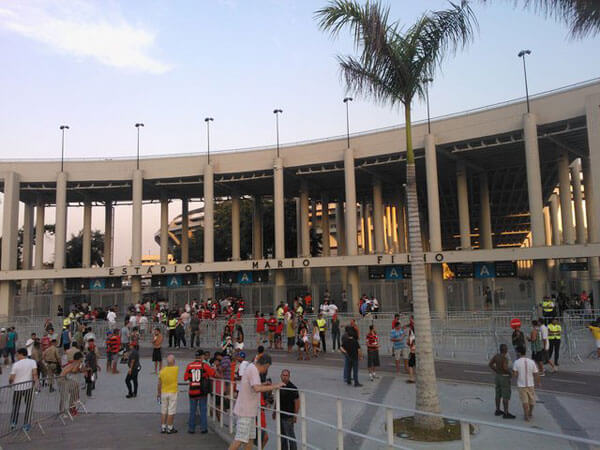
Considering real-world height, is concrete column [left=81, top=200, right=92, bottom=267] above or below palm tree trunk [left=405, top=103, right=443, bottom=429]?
above

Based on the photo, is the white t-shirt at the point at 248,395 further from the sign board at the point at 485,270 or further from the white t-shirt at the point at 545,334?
the sign board at the point at 485,270

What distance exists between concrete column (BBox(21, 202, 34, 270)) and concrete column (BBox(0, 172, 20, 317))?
16.2 feet

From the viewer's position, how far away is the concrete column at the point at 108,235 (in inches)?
1945

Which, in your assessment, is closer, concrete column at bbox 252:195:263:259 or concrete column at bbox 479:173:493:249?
concrete column at bbox 479:173:493:249

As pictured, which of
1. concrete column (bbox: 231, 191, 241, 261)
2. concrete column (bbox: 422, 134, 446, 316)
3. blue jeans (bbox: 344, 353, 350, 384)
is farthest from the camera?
concrete column (bbox: 231, 191, 241, 261)

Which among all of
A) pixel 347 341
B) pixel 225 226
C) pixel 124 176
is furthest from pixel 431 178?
pixel 225 226

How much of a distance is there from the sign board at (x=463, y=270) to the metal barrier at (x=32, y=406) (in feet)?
94.2

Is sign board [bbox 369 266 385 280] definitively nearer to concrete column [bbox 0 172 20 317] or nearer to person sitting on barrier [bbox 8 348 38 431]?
person sitting on barrier [bbox 8 348 38 431]

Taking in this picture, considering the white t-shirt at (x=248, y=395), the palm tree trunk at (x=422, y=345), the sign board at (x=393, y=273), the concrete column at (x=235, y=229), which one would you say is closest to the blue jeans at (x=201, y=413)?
the white t-shirt at (x=248, y=395)

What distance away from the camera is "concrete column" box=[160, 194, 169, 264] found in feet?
152

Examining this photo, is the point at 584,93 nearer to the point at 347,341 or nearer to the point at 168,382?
the point at 347,341

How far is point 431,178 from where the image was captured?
34719 millimetres

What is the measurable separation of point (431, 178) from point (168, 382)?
1085 inches

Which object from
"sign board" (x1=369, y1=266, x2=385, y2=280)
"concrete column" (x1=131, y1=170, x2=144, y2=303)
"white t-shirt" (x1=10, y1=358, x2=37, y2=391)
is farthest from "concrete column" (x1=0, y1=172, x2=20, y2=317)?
"white t-shirt" (x1=10, y1=358, x2=37, y2=391)
